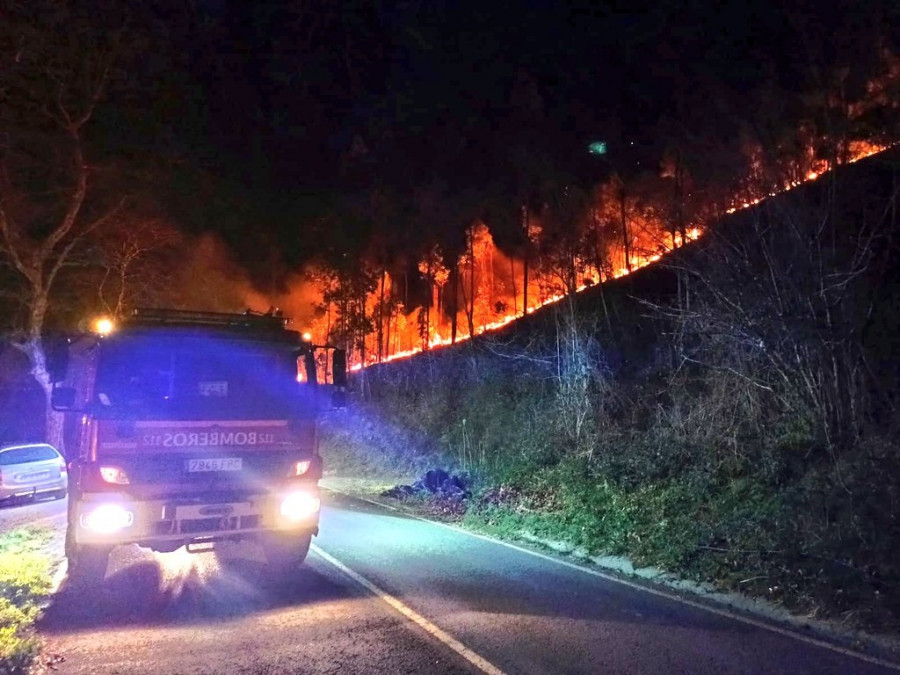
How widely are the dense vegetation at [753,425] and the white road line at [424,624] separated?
3.44 meters

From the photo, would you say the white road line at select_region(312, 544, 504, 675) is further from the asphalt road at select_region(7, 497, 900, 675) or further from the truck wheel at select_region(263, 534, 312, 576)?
the truck wheel at select_region(263, 534, 312, 576)

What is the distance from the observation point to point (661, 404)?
530 inches

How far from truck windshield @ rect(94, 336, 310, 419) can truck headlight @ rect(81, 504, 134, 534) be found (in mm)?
950

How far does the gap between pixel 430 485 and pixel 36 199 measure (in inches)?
678

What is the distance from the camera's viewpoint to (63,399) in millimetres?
7680

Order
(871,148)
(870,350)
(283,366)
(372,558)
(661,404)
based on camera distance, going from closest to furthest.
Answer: (283,366) → (372,558) → (870,350) → (871,148) → (661,404)

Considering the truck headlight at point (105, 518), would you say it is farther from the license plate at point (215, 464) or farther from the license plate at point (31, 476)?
the license plate at point (31, 476)

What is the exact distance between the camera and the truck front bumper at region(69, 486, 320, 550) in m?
7.26

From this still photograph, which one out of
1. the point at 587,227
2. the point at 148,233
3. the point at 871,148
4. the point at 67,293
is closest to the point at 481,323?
the point at 587,227

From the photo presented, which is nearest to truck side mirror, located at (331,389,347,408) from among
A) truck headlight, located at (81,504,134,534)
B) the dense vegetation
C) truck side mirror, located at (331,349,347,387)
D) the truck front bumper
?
truck side mirror, located at (331,349,347,387)

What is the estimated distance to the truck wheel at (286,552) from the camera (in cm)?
855

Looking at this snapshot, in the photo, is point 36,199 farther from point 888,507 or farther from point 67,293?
point 888,507

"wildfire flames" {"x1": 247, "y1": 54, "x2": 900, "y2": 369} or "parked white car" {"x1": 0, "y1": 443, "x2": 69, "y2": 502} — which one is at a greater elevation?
"wildfire flames" {"x1": 247, "y1": 54, "x2": 900, "y2": 369}

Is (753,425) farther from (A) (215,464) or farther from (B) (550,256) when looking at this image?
(B) (550,256)
